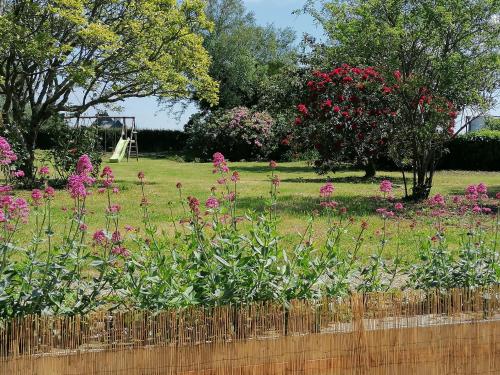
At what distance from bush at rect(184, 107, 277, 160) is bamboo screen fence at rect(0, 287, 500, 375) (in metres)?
25.8

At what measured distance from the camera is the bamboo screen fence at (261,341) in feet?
8.89

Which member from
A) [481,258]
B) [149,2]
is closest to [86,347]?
[481,258]

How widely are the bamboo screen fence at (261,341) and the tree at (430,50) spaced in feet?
28.1

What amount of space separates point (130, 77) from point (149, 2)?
1.86 metres

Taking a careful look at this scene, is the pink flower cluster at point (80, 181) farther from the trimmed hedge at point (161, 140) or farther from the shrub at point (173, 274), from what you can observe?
the trimmed hedge at point (161, 140)

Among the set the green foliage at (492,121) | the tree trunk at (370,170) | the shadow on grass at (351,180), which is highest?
the green foliage at (492,121)

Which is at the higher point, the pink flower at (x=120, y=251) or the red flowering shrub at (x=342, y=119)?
the red flowering shrub at (x=342, y=119)

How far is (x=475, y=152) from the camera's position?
75.6 ft

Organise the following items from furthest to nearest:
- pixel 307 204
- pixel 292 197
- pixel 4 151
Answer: pixel 292 197
pixel 307 204
pixel 4 151

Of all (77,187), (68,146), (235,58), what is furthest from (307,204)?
(235,58)

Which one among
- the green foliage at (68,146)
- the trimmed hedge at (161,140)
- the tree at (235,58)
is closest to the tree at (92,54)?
the green foliage at (68,146)

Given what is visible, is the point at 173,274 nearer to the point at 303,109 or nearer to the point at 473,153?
the point at 303,109

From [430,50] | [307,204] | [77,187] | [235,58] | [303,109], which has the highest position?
[235,58]

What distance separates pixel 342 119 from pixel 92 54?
6730mm
